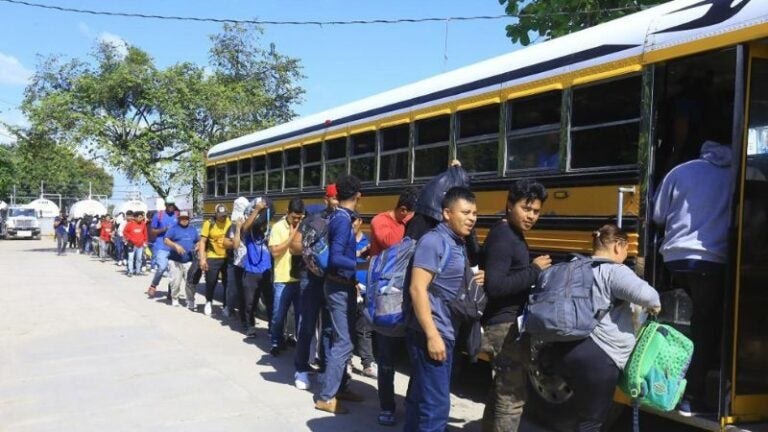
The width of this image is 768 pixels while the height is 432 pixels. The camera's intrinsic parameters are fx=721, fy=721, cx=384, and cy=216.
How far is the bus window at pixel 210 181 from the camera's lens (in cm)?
1444

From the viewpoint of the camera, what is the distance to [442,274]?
3873 millimetres

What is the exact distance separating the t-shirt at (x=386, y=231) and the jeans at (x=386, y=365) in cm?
96

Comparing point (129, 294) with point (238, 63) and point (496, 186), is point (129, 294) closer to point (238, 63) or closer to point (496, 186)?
point (496, 186)

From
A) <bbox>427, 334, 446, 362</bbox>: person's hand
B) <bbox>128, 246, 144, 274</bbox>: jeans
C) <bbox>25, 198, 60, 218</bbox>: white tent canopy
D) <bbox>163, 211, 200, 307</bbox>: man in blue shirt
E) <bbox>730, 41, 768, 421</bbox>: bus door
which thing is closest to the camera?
<bbox>427, 334, 446, 362</bbox>: person's hand

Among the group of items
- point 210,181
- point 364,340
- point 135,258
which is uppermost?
point 210,181

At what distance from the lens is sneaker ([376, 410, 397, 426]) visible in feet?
17.5

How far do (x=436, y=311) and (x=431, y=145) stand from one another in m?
3.29

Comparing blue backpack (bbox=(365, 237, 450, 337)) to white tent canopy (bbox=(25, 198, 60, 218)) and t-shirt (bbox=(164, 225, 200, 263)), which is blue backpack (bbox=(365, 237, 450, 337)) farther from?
white tent canopy (bbox=(25, 198, 60, 218))

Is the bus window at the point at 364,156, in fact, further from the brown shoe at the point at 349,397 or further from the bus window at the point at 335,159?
the brown shoe at the point at 349,397

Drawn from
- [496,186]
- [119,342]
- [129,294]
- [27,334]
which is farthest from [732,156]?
[129,294]

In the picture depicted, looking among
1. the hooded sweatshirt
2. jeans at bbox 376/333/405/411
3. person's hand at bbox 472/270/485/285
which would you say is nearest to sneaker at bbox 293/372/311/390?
jeans at bbox 376/333/405/411

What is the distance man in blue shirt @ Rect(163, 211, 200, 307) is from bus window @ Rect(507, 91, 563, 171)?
7.02m

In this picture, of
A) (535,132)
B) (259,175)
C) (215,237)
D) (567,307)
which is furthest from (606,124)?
(259,175)

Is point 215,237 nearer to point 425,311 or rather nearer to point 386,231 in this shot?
point 386,231
